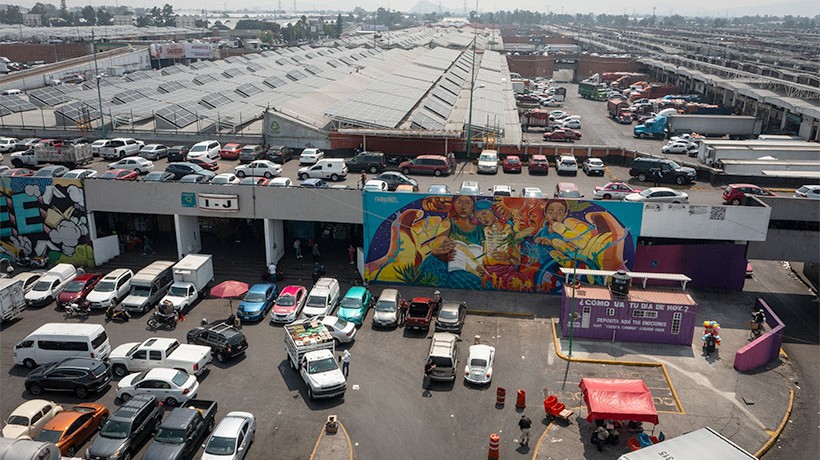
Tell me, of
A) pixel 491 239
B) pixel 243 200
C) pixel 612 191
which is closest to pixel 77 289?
pixel 243 200

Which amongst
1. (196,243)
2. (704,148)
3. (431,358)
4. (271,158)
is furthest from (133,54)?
(431,358)

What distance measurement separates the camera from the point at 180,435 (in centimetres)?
1884

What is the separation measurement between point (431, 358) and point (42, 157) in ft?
116

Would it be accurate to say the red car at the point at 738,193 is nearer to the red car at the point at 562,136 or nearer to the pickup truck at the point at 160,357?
the red car at the point at 562,136

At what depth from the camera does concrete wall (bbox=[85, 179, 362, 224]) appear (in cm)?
3241

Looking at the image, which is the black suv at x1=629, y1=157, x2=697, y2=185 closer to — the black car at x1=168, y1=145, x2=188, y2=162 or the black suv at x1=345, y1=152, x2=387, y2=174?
the black suv at x1=345, y1=152, x2=387, y2=174

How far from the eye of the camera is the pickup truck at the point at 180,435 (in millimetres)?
18406

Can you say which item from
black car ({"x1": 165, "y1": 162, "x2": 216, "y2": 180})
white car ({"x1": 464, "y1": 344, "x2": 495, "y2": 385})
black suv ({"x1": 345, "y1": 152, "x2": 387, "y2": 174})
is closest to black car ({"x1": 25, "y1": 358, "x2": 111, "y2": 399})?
white car ({"x1": 464, "y1": 344, "x2": 495, "y2": 385})

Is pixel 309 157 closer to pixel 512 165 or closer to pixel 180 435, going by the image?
pixel 512 165

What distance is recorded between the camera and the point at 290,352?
80.1 ft

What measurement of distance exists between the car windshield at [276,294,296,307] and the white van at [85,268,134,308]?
27.0 ft

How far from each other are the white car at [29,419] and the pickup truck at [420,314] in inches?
545

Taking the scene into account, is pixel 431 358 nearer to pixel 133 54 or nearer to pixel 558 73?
pixel 133 54

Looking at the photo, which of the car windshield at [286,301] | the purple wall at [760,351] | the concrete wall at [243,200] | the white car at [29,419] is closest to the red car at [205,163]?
the concrete wall at [243,200]
